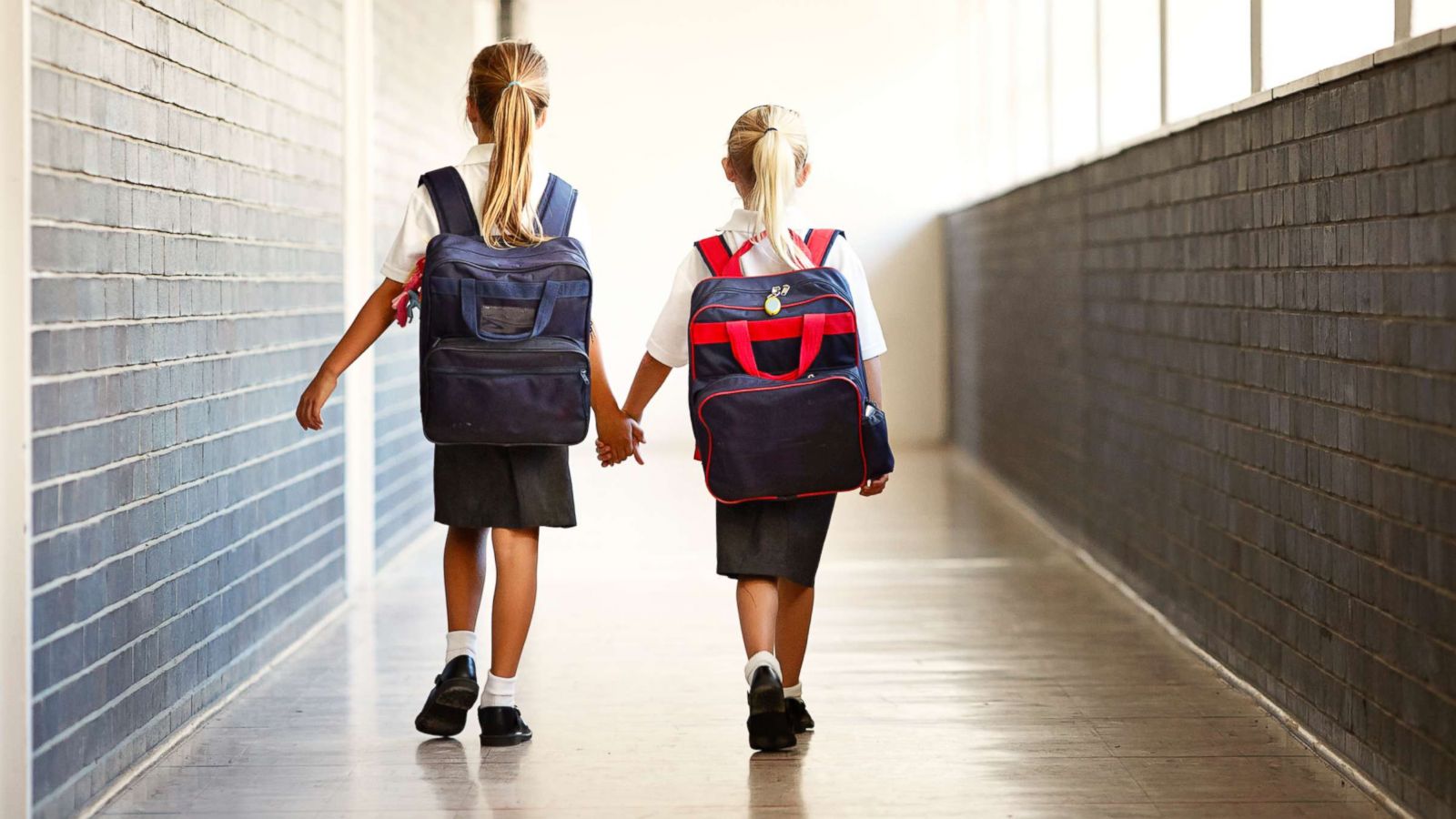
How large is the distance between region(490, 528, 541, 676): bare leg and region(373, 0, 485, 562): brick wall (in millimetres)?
2179

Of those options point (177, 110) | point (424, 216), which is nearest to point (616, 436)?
point (424, 216)

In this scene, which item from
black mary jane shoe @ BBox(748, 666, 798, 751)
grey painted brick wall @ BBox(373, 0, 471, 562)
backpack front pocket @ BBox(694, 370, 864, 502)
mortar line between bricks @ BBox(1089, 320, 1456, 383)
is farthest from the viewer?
grey painted brick wall @ BBox(373, 0, 471, 562)

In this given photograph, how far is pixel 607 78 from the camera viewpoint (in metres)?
9.74

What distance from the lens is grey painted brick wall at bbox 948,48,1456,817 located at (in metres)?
2.54

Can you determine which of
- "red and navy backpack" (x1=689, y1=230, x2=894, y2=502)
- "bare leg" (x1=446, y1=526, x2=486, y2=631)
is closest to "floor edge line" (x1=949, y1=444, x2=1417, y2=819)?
"red and navy backpack" (x1=689, y1=230, x2=894, y2=502)

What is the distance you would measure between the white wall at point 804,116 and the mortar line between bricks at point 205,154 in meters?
5.13

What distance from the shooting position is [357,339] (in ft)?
10.2

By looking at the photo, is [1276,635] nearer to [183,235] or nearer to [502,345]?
[502,345]

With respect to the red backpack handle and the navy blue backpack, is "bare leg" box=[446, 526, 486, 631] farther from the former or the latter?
the red backpack handle

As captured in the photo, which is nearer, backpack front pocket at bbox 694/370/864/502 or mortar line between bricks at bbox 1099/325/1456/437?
mortar line between bricks at bbox 1099/325/1456/437

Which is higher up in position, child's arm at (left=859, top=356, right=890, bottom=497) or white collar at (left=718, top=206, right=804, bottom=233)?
white collar at (left=718, top=206, right=804, bottom=233)

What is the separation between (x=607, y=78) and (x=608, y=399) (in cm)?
688

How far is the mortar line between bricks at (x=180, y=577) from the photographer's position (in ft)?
8.62

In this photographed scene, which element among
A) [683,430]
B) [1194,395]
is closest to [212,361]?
[1194,395]
